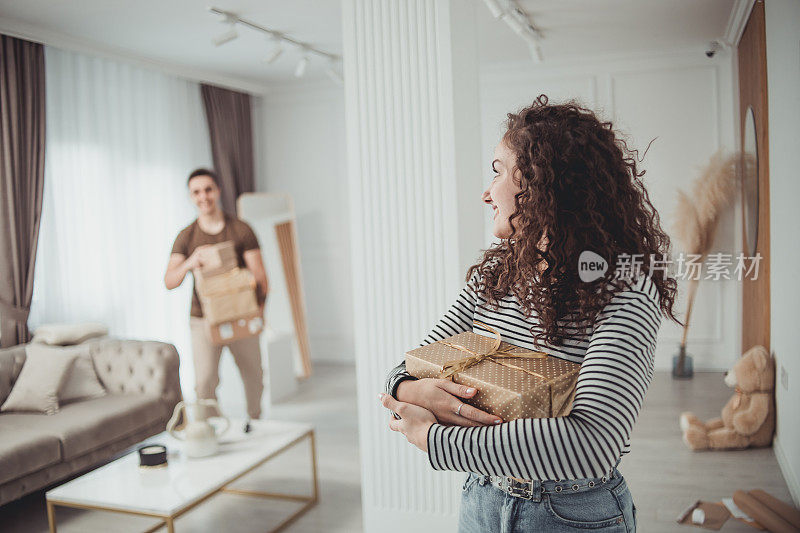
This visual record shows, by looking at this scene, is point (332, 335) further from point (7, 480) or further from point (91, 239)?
point (7, 480)

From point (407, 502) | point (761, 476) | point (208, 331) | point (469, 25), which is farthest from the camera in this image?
point (208, 331)

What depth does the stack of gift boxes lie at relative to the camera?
3.75 m

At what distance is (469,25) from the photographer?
2287mm

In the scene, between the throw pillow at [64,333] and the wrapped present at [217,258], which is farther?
the throw pillow at [64,333]

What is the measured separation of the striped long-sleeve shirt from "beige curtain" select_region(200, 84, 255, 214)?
17.5ft

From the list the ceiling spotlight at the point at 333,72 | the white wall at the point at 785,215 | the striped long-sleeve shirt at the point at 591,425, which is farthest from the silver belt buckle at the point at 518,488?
the ceiling spotlight at the point at 333,72

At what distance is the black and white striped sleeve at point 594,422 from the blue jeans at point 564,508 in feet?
0.43

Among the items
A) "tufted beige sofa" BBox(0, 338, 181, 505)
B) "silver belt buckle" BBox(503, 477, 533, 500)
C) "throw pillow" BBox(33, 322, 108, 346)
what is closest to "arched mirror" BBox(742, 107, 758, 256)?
"silver belt buckle" BBox(503, 477, 533, 500)

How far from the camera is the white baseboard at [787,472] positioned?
2.99 metres

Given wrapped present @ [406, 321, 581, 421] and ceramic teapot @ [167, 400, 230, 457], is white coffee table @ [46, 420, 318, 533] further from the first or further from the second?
wrapped present @ [406, 321, 581, 421]

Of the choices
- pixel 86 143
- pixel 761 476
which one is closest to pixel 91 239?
pixel 86 143

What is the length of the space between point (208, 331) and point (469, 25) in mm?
2365

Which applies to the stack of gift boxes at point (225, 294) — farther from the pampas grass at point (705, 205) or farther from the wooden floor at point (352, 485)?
the pampas grass at point (705, 205)

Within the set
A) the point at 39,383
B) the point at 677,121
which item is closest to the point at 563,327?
the point at 39,383
